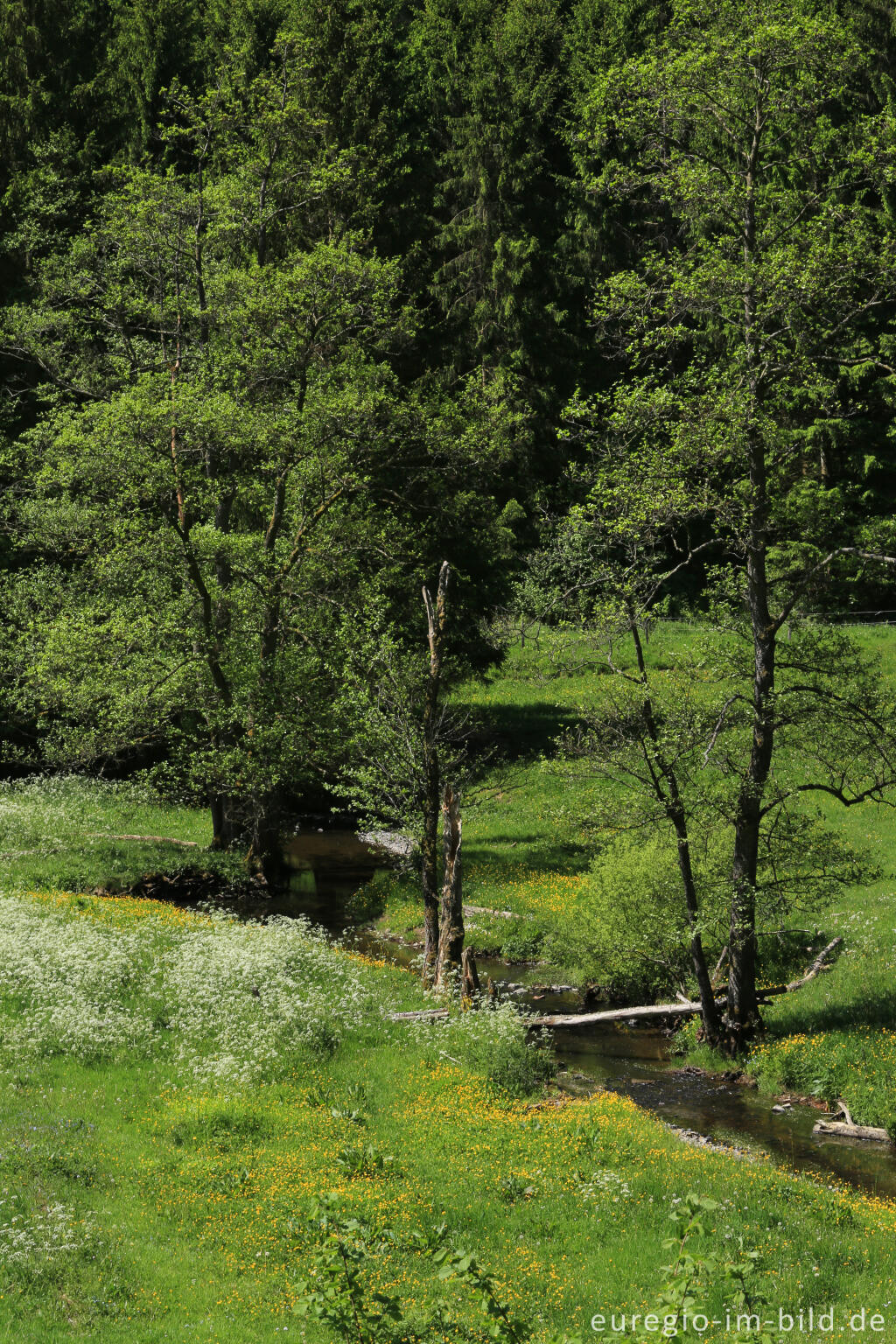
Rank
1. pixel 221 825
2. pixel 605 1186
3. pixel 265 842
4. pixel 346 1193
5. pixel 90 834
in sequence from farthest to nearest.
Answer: pixel 221 825 → pixel 265 842 → pixel 90 834 → pixel 605 1186 → pixel 346 1193

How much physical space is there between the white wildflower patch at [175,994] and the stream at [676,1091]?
393 cm

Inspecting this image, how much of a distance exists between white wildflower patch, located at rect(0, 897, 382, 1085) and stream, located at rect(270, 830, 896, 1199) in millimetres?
3931

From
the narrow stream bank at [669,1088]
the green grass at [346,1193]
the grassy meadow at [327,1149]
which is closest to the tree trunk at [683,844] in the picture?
the grassy meadow at [327,1149]

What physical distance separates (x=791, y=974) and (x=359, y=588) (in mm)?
14560

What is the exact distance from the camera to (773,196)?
19156mm

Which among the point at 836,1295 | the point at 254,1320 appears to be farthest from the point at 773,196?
the point at 254,1320

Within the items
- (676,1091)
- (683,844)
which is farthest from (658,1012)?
(683,844)

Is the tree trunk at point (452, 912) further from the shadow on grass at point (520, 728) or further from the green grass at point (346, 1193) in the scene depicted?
the shadow on grass at point (520, 728)

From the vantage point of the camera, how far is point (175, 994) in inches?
719

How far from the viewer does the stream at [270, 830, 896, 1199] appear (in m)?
15.9

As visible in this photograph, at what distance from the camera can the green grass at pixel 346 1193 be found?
10406mm

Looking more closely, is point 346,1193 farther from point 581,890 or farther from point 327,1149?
point 581,890

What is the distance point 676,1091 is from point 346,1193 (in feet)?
26.2

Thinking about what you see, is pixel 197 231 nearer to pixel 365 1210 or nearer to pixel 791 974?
pixel 791 974
